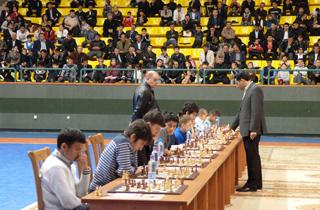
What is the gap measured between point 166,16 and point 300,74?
20.2 ft

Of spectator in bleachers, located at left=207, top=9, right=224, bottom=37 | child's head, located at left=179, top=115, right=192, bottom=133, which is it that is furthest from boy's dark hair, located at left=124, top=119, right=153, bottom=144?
spectator in bleachers, located at left=207, top=9, right=224, bottom=37

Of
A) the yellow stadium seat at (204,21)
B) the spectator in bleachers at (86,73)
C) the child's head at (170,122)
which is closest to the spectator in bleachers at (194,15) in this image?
the yellow stadium seat at (204,21)

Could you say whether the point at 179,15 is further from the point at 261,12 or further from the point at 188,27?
the point at 261,12

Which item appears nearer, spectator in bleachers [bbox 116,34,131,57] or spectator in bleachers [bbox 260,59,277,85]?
spectator in bleachers [bbox 260,59,277,85]

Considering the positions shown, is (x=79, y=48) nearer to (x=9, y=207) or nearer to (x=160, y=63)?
(x=160, y=63)

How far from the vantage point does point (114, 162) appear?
20.5 feet

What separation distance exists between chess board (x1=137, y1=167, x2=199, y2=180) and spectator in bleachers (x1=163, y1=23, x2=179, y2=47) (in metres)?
15.5

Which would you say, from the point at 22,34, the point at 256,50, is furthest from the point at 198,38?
the point at 22,34

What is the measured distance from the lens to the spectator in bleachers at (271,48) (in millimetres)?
20897

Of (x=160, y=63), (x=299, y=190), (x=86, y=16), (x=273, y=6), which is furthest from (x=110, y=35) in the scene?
(x=299, y=190)

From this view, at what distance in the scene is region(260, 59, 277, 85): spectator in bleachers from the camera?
63.8ft

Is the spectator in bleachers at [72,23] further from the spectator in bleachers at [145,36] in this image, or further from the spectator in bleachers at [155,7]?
the spectator in bleachers at [145,36]

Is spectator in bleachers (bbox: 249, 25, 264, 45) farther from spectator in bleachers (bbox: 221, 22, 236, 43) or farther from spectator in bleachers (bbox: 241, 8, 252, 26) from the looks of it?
spectator in bleachers (bbox: 241, 8, 252, 26)

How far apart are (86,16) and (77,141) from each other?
19582 millimetres
